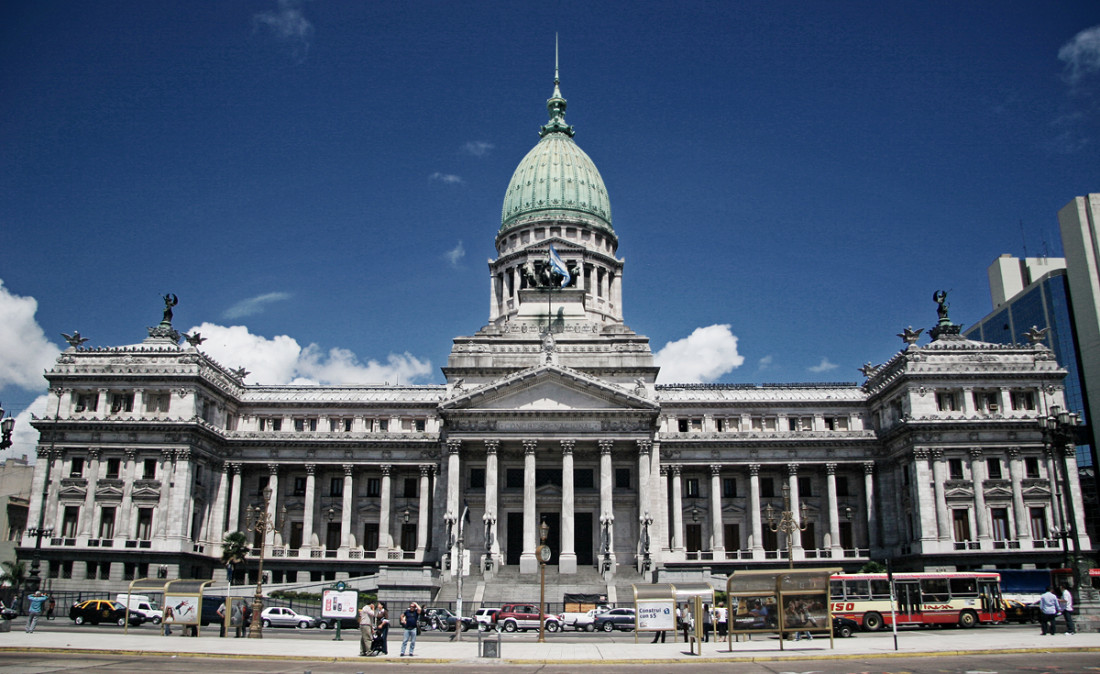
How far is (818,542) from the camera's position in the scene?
271ft

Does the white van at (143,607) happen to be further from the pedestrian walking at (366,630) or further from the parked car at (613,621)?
the parked car at (613,621)

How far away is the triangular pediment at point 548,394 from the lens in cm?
7425

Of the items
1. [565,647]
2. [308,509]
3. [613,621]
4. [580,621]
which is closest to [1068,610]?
[613,621]

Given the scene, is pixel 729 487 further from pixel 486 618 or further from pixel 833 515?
pixel 486 618

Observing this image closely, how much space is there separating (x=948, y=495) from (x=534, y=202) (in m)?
57.9

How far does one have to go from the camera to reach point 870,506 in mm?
82250

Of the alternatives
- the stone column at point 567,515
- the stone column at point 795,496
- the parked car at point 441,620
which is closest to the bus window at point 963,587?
the stone column at point 567,515

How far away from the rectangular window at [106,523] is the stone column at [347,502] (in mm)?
19486

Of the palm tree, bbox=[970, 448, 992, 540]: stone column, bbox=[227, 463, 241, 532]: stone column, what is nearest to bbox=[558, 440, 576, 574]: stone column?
the palm tree

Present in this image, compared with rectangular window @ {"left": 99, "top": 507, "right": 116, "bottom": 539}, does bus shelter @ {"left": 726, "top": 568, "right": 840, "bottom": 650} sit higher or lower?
lower

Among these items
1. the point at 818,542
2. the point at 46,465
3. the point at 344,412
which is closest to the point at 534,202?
the point at 344,412

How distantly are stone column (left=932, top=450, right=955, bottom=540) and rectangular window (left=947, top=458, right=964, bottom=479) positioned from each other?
1.91 feet

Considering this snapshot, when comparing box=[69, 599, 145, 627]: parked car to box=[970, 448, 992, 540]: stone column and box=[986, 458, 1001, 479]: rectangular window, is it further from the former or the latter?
box=[986, 458, 1001, 479]: rectangular window

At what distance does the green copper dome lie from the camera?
10875cm
